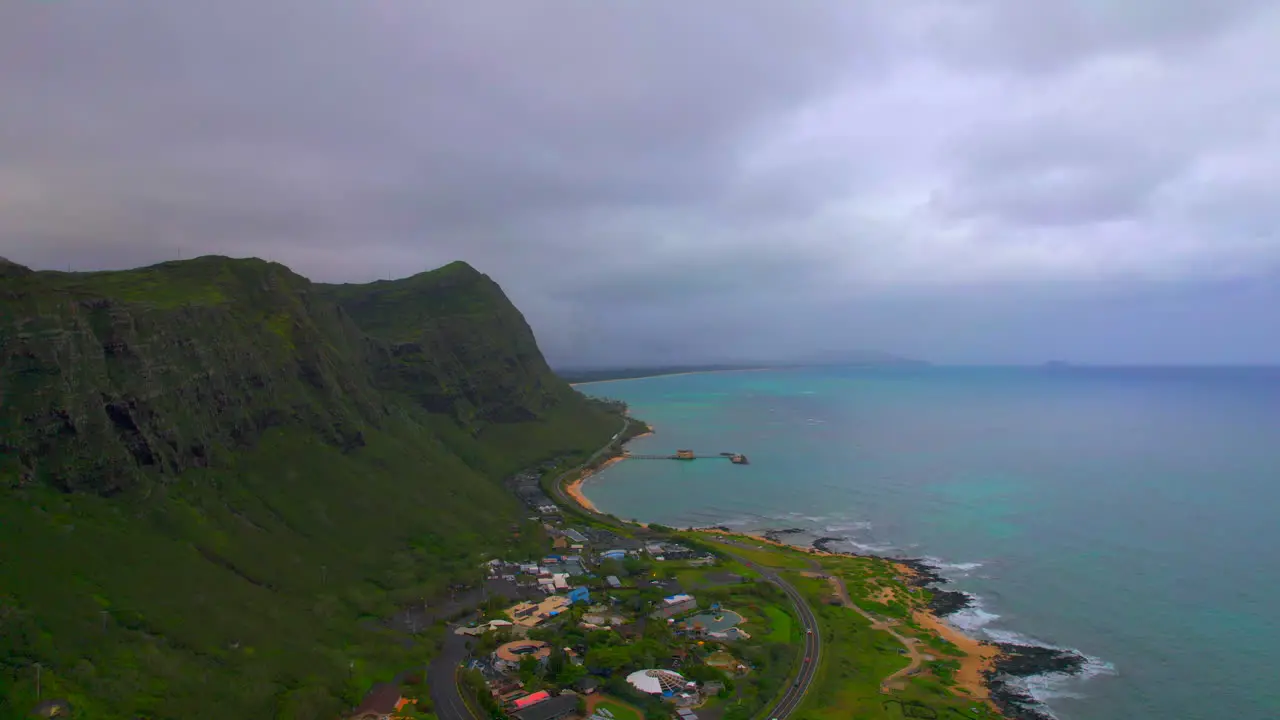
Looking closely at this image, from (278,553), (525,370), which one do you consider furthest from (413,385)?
(278,553)

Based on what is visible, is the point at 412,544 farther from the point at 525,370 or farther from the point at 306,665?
the point at 525,370

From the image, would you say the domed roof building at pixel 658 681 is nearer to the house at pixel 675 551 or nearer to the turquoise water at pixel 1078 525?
the turquoise water at pixel 1078 525

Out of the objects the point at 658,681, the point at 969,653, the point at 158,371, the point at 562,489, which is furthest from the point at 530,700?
the point at 562,489

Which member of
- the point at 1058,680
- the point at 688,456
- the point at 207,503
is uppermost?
the point at 207,503

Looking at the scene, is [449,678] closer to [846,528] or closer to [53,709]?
[53,709]

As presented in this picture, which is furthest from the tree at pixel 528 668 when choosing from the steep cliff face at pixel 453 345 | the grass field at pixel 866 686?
the steep cliff face at pixel 453 345

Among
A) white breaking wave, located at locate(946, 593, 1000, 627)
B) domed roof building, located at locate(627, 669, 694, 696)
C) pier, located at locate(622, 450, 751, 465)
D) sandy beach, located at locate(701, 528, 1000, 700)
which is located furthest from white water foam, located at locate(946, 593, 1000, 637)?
pier, located at locate(622, 450, 751, 465)

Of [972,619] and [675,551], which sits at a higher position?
[675,551]

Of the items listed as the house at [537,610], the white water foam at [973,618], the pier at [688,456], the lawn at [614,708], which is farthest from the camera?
the pier at [688,456]
